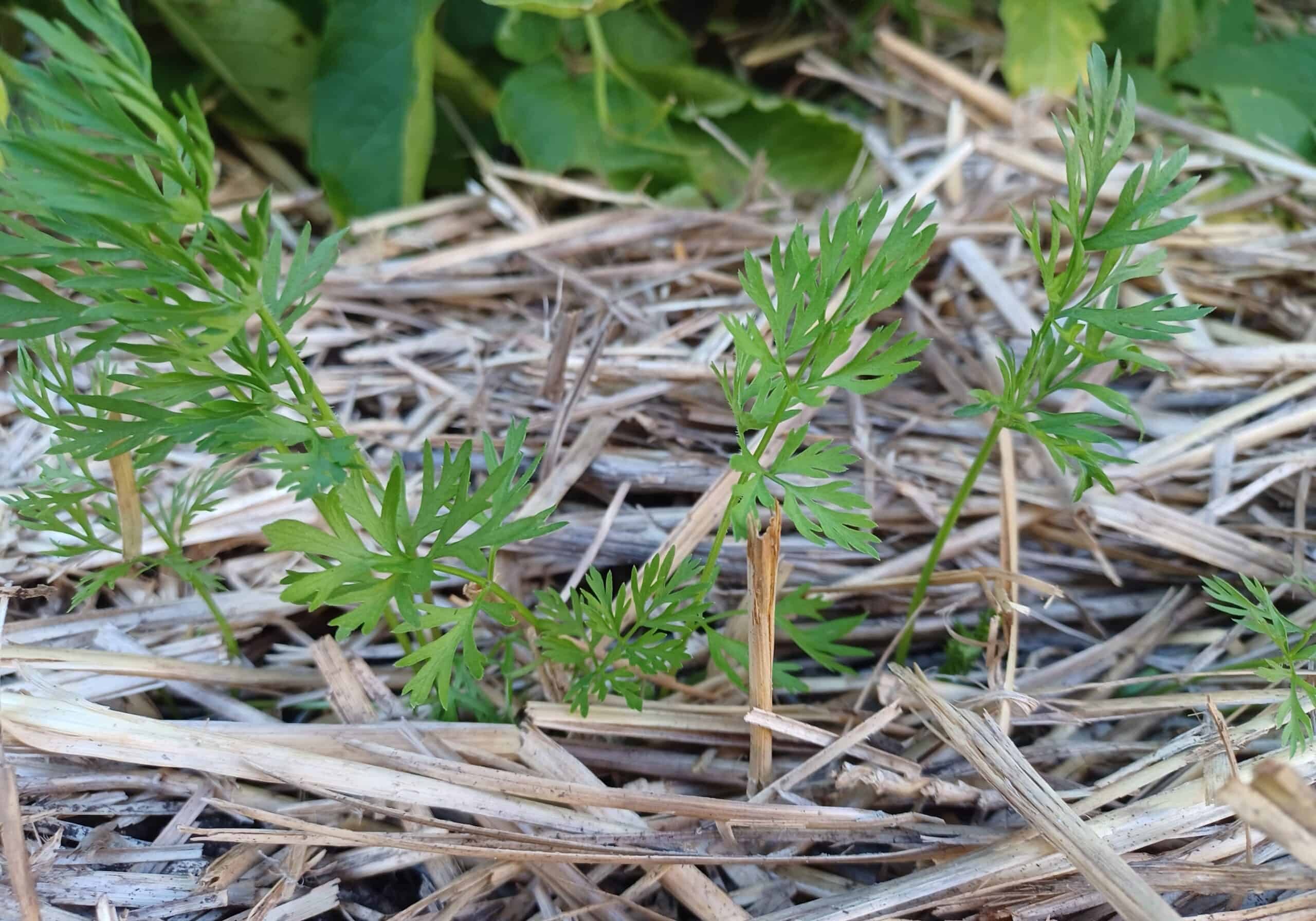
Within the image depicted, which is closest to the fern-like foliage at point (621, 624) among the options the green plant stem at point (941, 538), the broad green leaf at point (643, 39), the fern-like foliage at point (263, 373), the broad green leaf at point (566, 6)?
the fern-like foliage at point (263, 373)

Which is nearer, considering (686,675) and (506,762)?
(506,762)

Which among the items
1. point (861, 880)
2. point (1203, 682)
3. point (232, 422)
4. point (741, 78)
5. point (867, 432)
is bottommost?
point (861, 880)

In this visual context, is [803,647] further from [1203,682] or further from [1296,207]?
[1296,207]

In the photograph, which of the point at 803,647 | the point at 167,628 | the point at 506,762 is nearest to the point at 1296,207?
the point at 803,647

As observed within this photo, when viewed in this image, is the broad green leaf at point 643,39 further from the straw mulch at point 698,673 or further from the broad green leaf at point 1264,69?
the broad green leaf at point 1264,69

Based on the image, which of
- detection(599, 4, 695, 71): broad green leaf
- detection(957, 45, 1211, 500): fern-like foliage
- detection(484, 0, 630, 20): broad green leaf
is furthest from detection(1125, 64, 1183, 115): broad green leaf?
detection(957, 45, 1211, 500): fern-like foliage

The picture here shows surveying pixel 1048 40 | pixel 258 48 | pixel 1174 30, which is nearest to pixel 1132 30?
pixel 1174 30
